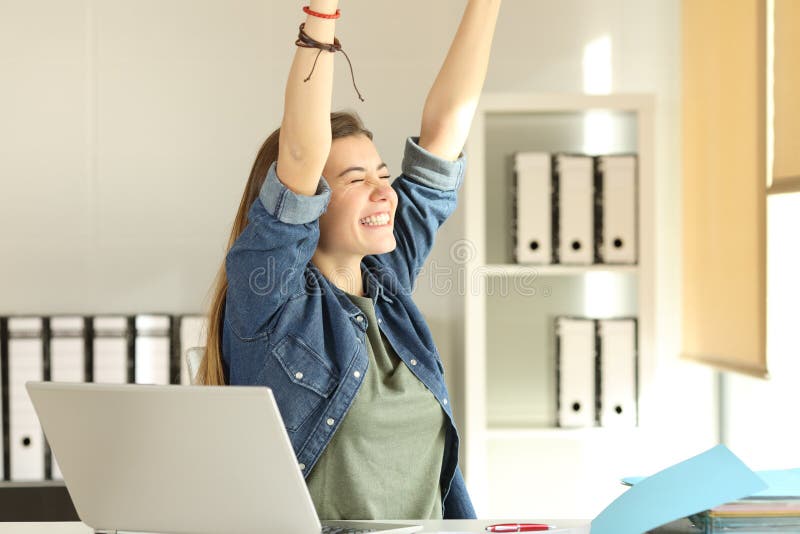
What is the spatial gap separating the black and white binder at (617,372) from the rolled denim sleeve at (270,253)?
4.64 ft

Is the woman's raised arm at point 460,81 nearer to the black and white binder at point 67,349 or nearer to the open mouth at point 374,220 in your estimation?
the open mouth at point 374,220

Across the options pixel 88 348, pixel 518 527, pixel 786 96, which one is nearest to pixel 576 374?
pixel 786 96

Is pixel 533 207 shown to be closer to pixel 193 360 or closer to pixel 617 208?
pixel 617 208

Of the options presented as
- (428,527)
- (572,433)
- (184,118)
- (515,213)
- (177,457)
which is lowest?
(572,433)

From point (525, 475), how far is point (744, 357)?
2.54 feet

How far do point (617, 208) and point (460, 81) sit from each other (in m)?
1.10

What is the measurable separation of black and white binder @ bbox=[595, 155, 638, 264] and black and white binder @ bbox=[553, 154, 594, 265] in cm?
3

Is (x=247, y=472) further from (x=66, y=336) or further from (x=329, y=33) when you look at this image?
(x=66, y=336)

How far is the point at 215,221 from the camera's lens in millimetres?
2869

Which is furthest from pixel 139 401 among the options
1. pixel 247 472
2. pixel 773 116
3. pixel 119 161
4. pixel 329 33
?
pixel 119 161

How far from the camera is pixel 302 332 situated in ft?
4.67

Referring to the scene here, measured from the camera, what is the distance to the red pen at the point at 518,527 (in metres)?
1.16

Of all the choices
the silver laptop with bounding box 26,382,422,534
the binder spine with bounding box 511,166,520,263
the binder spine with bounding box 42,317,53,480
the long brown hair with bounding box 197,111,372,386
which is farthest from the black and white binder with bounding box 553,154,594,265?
the silver laptop with bounding box 26,382,422,534

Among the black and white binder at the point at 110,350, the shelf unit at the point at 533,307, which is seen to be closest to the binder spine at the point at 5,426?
the black and white binder at the point at 110,350
